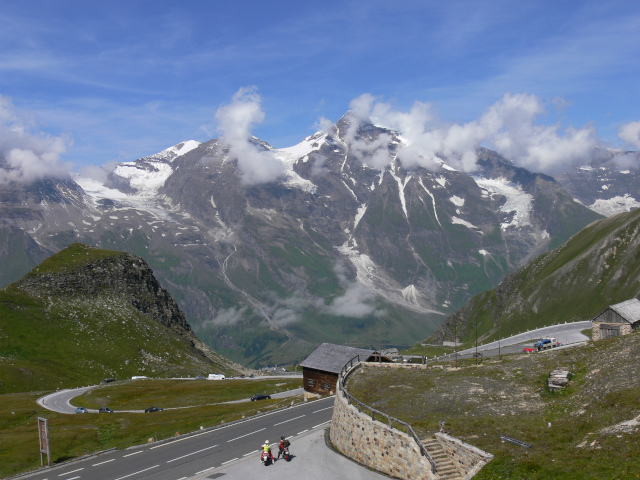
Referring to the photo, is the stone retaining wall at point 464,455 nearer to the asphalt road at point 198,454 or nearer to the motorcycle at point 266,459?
the asphalt road at point 198,454

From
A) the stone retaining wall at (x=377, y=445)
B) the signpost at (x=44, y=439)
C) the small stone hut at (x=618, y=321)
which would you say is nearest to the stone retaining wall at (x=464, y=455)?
the stone retaining wall at (x=377, y=445)

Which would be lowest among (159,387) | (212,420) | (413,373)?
(159,387)

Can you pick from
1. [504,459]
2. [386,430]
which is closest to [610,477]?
[504,459]

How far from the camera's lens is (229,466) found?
48750mm

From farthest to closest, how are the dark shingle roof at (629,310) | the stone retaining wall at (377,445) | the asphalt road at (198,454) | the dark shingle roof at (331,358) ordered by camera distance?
1. the dark shingle roof at (629,310)
2. the dark shingle roof at (331,358)
3. the asphalt road at (198,454)
4. the stone retaining wall at (377,445)

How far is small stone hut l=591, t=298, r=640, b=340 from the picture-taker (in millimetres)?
90062

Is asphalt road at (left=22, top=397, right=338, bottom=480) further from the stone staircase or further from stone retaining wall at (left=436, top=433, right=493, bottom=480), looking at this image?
stone retaining wall at (left=436, top=433, right=493, bottom=480)

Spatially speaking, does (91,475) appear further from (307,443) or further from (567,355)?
(567,355)

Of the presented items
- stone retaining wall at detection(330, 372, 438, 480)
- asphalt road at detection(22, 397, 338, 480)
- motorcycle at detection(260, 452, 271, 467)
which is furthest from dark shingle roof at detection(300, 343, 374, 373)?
motorcycle at detection(260, 452, 271, 467)

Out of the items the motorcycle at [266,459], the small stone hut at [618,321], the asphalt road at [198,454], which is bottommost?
→ the asphalt road at [198,454]

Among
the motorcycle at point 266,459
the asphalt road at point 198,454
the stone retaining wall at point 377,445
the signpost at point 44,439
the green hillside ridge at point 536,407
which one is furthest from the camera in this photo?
the signpost at point 44,439

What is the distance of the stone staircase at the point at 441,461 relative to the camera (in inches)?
1427

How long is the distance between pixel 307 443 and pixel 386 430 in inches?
593

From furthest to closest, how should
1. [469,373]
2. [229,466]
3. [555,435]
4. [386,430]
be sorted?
1. [469,373]
2. [229,466]
3. [386,430]
4. [555,435]
